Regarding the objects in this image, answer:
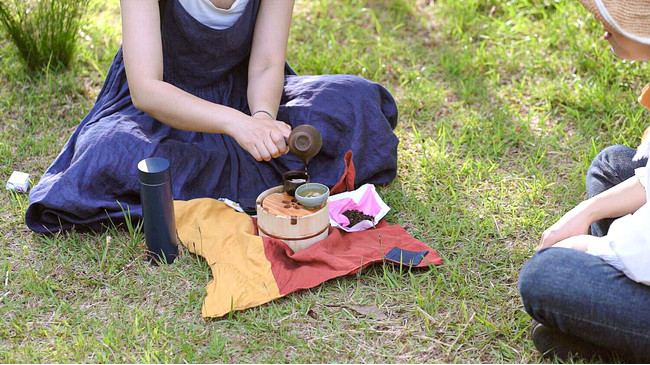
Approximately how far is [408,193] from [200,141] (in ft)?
2.69

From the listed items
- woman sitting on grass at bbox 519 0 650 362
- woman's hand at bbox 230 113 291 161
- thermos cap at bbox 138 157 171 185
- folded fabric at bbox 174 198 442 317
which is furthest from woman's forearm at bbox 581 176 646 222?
thermos cap at bbox 138 157 171 185

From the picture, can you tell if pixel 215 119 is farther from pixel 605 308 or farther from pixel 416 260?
pixel 605 308

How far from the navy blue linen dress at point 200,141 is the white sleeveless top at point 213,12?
3cm

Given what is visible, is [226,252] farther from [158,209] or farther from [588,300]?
[588,300]

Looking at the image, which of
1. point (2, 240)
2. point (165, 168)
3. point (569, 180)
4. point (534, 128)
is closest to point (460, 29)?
point (534, 128)

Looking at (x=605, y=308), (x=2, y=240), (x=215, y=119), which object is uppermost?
(x=215, y=119)

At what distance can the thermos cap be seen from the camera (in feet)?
7.39

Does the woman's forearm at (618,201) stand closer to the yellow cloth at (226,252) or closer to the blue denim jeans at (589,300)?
the blue denim jeans at (589,300)

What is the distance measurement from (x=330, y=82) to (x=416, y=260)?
0.83 meters

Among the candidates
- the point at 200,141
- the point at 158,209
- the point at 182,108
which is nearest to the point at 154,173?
the point at 158,209

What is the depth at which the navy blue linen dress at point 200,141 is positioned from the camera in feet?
8.48

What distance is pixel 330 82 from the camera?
2.89 m

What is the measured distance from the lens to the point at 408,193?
2906mm

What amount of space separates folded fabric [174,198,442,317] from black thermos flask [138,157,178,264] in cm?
10
